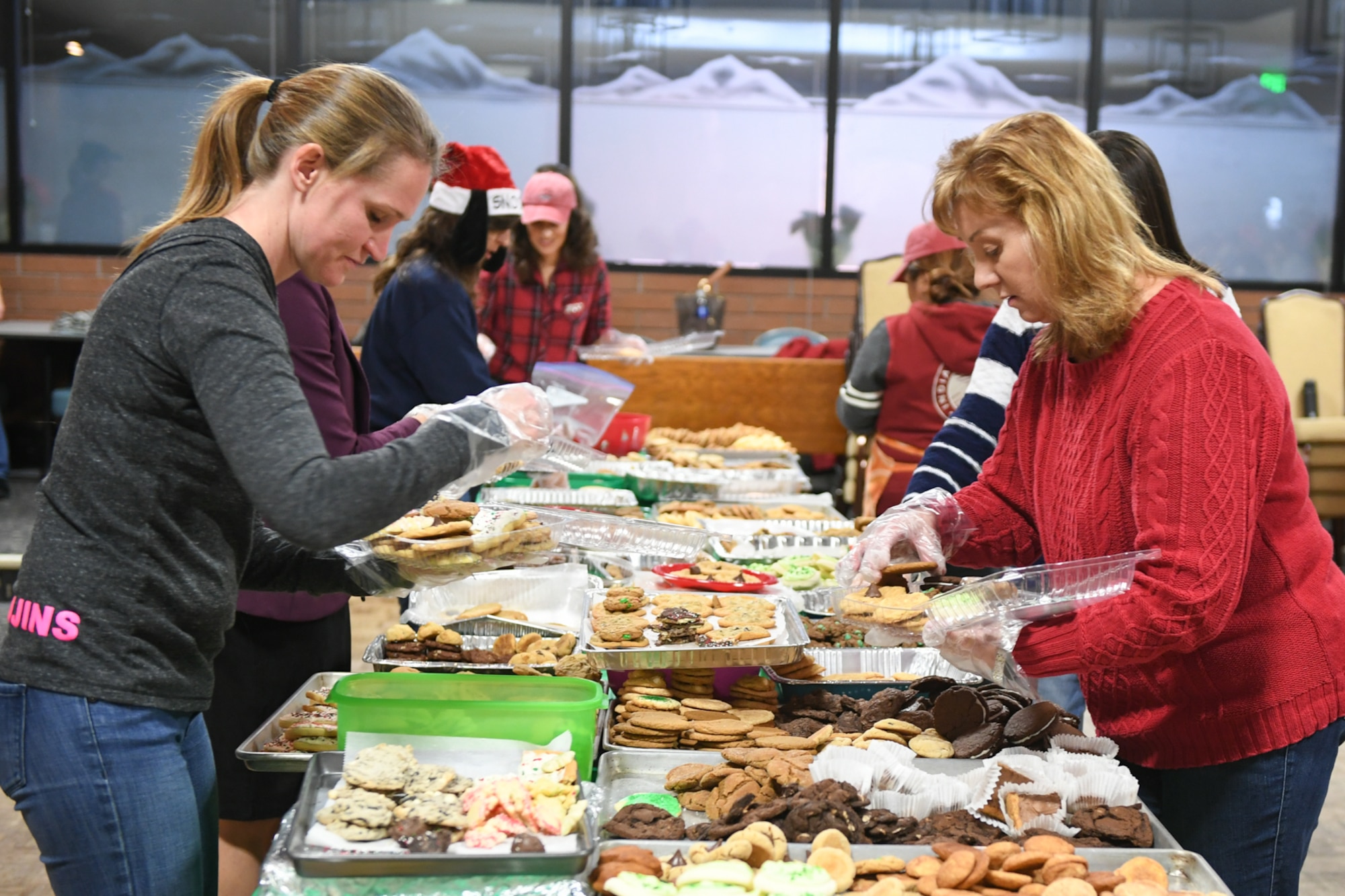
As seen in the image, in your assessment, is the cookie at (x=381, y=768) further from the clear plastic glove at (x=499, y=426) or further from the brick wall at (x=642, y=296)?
the brick wall at (x=642, y=296)

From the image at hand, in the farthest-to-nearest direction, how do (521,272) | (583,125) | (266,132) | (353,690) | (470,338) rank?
(583,125) < (521,272) < (470,338) < (353,690) < (266,132)

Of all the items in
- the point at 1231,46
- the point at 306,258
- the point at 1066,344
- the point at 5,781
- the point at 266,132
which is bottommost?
the point at 5,781

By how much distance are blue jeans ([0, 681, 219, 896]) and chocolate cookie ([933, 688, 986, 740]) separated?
97 cm

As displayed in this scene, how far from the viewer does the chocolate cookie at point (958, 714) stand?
1642 millimetres

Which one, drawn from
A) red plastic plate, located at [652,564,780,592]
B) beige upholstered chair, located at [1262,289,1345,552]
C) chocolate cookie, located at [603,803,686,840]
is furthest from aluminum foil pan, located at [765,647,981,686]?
beige upholstered chair, located at [1262,289,1345,552]

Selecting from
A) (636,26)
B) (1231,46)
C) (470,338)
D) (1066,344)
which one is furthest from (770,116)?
(1066,344)

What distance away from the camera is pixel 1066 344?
1553mm

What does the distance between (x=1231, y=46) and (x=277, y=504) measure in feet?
27.9

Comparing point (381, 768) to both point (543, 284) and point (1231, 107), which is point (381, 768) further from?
point (1231, 107)

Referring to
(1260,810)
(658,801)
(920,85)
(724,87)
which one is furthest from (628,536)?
(920,85)

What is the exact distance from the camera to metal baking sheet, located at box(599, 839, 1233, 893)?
129cm

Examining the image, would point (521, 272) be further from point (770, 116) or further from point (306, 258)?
point (770, 116)

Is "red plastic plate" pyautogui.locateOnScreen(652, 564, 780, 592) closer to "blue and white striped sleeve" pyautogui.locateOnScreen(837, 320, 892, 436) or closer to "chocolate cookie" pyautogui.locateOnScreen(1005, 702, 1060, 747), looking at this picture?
"chocolate cookie" pyautogui.locateOnScreen(1005, 702, 1060, 747)

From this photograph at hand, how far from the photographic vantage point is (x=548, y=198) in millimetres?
4223
